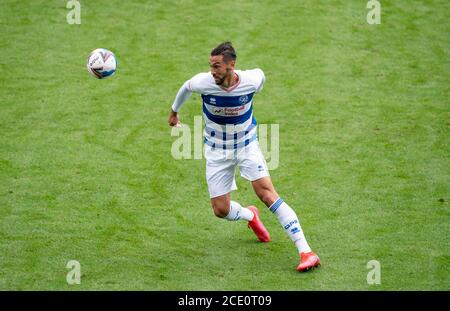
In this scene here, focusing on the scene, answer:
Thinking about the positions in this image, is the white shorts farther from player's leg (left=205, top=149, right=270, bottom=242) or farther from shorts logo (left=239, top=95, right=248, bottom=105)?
shorts logo (left=239, top=95, right=248, bottom=105)

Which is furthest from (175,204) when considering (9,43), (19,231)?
(9,43)

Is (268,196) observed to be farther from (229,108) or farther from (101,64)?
(101,64)

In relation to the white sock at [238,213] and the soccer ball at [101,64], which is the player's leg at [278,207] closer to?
the white sock at [238,213]

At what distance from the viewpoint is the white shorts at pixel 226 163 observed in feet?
31.8

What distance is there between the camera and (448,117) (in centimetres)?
1385

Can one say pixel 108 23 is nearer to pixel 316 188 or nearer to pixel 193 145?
pixel 193 145

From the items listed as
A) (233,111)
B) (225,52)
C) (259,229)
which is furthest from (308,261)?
(225,52)
